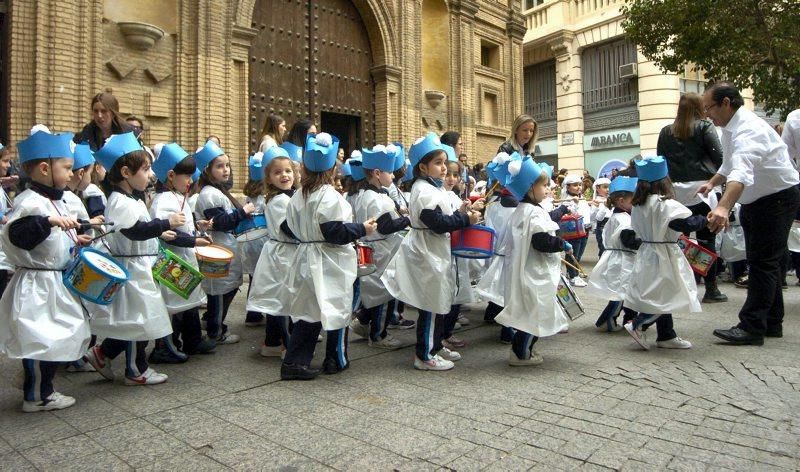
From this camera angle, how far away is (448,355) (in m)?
4.80

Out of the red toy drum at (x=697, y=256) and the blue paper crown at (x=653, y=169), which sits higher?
the blue paper crown at (x=653, y=169)

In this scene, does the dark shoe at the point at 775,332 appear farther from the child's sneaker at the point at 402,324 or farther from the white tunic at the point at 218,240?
the white tunic at the point at 218,240

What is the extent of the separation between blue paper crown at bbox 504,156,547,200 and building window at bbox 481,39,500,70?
15518 millimetres

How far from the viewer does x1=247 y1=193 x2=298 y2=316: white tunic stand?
4477 millimetres

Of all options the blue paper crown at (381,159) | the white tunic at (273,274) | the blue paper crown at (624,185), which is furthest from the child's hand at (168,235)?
the blue paper crown at (624,185)

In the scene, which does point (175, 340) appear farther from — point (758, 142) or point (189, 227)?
point (758, 142)

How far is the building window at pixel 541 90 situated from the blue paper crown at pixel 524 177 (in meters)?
24.3

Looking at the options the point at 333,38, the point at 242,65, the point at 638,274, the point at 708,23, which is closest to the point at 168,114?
the point at 242,65

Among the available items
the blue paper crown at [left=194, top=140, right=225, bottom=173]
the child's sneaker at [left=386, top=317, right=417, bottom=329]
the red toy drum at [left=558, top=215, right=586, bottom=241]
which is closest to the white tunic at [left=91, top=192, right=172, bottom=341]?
the blue paper crown at [left=194, top=140, right=225, bottom=173]

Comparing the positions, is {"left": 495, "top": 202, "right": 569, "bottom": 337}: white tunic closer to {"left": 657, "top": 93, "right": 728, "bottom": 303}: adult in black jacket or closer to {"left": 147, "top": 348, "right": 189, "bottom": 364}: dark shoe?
{"left": 147, "top": 348, "right": 189, "bottom": 364}: dark shoe

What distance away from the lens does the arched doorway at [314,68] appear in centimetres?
1284

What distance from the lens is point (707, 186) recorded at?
518 centimetres

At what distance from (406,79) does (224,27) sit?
5.21 m

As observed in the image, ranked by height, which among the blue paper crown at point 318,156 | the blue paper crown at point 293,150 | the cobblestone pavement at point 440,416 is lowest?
Result: the cobblestone pavement at point 440,416
